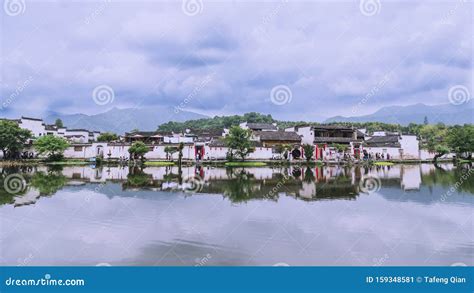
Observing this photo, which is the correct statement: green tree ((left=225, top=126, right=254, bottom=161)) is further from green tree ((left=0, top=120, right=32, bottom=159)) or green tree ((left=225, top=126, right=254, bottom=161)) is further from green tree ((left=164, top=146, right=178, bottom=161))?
green tree ((left=0, top=120, right=32, bottom=159))

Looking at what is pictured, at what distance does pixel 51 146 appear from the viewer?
37.4 meters

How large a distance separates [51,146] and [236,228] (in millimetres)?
34510

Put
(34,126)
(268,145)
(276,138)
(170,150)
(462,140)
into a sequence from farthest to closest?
(34,126) → (276,138) → (462,140) → (268,145) → (170,150)

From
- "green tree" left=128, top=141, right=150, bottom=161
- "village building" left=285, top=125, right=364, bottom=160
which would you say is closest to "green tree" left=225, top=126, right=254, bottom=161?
"green tree" left=128, top=141, right=150, bottom=161

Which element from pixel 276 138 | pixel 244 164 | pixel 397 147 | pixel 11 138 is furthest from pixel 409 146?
pixel 11 138

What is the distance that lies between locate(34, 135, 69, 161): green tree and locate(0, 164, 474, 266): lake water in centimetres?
2534

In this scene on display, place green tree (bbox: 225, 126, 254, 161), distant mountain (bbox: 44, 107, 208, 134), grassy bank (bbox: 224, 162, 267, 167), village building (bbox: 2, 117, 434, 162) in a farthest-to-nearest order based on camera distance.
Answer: distant mountain (bbox: 44, 107, 208, 134), village building (bbox: 2, 117, 434, 162), green tree (bbox: 225, 126, 254, 161), grassy bank (bbox: 224, 162, 267, 167)

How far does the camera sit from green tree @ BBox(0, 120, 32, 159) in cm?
3712

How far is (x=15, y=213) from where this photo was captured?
10.5 m

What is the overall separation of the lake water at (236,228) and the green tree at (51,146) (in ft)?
83.1

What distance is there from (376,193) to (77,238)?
1117cm

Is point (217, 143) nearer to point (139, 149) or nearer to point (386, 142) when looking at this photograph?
point (139, 149)

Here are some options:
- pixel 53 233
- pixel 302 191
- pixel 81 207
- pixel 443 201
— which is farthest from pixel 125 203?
pixel 443 201

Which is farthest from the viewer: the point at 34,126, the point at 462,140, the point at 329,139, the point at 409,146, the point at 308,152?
the point at 34,126
